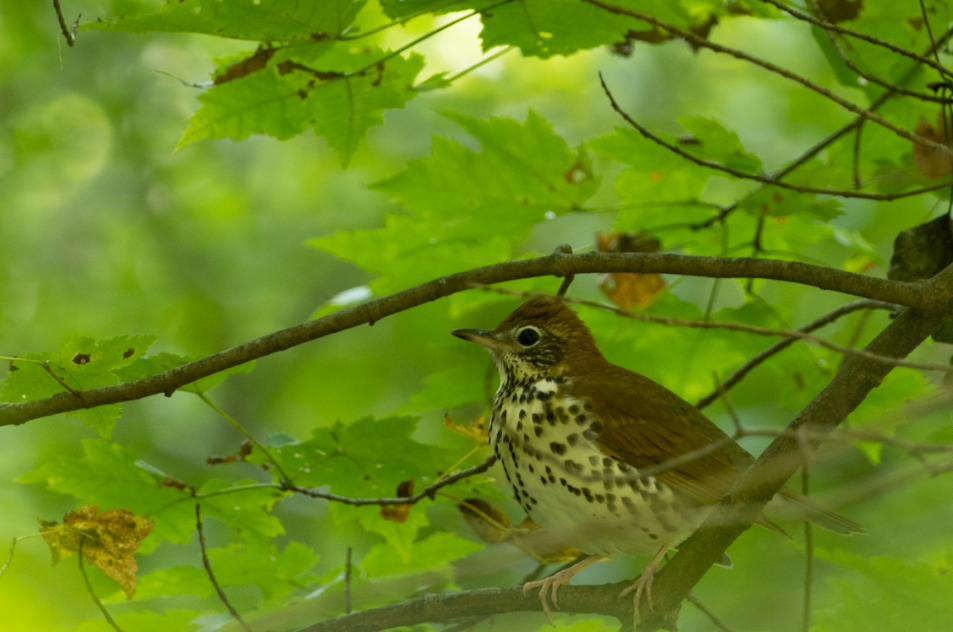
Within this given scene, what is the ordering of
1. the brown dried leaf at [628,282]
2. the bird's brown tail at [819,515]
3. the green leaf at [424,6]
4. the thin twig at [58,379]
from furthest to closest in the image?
the brown dried leaf at [628,282] < the bird's brown tail at [819,515] < the green leaf at [424,6] < the thin twig at [58,379]

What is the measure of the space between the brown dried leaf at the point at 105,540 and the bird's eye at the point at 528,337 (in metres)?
1.56

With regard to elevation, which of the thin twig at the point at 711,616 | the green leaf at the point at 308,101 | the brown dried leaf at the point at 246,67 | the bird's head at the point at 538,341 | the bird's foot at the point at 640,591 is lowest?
the thin twig at the point at 711,616

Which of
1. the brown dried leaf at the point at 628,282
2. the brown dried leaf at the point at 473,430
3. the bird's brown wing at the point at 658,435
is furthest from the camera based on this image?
the brown dried leaf at the point at 628,282

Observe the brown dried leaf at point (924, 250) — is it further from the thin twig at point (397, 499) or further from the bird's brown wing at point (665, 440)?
the thin twig at point (397, 499)

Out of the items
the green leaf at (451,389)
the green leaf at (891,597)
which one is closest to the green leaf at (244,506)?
the green leaf at (451,389)

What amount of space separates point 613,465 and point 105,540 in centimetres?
→ 167

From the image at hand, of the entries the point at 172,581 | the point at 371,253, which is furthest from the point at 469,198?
the point at 172,581

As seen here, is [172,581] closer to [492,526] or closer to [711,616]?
[492,526]

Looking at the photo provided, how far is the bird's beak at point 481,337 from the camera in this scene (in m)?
3.53

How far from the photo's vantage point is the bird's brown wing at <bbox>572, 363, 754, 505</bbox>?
3102mm

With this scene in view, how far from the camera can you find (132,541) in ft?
9.27

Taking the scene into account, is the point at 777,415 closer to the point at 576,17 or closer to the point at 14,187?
the point at 576,17

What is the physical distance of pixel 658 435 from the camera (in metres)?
3.16

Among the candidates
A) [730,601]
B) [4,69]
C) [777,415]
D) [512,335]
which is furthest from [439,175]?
[4,69]
